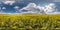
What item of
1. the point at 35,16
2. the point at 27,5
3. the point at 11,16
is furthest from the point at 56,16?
the point at 11,16

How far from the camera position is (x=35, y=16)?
194cm

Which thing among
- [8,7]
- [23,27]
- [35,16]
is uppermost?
[8,7]

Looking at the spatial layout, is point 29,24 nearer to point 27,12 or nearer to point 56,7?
point 27,12

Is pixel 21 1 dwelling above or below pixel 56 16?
above

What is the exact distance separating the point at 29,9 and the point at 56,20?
0.38 meters

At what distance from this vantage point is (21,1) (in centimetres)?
197

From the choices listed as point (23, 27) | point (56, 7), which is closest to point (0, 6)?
point (23, 27)

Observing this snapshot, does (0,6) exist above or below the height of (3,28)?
above

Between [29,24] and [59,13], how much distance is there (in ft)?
1.37

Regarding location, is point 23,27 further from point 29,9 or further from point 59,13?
point 59,13

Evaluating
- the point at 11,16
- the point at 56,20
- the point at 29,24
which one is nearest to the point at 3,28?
the point at 11,16

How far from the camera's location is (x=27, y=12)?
1.95 m

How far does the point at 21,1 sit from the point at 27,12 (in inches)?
6.6

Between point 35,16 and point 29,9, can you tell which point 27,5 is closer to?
point 29,9
